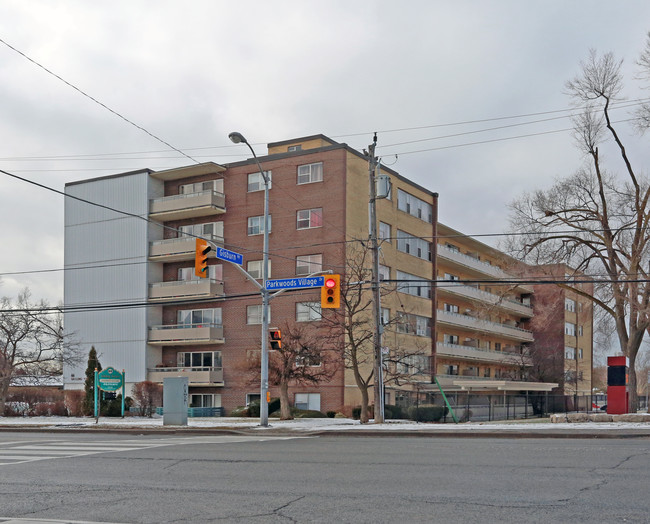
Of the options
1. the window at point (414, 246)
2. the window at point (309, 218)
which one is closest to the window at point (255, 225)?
the window at point (309, 218)

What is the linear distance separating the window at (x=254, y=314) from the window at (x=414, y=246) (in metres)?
10.6

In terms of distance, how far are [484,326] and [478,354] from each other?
2.62 meters

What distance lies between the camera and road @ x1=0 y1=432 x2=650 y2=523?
9.03m

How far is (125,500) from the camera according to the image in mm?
10414

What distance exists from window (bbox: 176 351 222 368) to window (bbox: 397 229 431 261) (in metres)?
14.6

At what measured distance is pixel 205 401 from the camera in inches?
2009

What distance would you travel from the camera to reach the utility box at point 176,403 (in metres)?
31.0

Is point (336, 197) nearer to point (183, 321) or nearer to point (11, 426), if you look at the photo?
point (183, 321)

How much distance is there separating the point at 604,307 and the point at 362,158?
59.9 ft

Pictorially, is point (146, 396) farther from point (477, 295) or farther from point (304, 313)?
A: point (477, 295)

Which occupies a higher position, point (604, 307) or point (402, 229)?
point (402, 229)

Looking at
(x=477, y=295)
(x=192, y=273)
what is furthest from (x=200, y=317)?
(x=477, y=295)

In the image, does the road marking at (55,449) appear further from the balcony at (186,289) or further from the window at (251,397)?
the balcony at (186,289)

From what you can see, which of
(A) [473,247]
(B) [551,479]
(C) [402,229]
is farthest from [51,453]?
(A) [473,247]
